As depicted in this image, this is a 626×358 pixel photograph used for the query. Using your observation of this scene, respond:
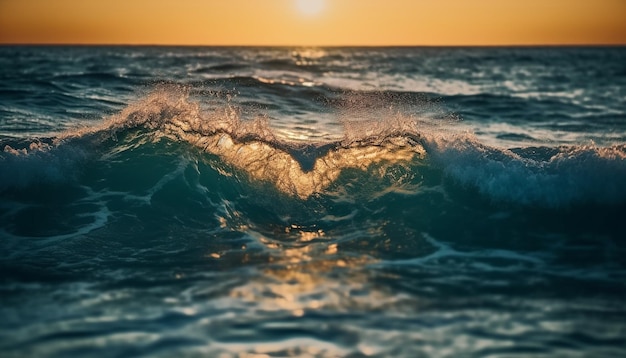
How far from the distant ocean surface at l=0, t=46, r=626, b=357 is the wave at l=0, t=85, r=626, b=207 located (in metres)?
0.03

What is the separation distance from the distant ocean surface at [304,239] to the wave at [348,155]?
3cm

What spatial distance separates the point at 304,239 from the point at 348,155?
308 cm

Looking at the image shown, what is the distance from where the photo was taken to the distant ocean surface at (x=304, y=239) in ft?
16.6

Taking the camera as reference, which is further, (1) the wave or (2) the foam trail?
(1) the wave

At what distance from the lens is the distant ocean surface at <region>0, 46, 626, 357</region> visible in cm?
507

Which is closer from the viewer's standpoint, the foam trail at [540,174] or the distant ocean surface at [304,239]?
the distant ocean surface at [304,239]

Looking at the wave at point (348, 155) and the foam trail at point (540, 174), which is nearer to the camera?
the foam trail at point (540, 174)

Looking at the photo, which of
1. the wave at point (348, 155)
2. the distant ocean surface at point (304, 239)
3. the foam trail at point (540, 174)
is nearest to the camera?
the distant ocean surface at point (304, 239)

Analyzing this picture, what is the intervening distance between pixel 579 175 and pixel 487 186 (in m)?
1.34

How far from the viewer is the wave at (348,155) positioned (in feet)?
31.1

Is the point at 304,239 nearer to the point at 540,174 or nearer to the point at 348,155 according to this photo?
the point at 348,155

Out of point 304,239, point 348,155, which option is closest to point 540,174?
point 348,155

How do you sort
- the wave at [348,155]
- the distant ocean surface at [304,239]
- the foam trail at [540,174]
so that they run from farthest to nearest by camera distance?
the wave at [348,155]
the foam trail at [540,174]
the distant ocean surface at [304,239]

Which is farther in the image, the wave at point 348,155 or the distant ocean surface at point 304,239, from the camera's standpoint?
the wave at point 348,155
